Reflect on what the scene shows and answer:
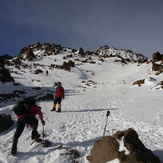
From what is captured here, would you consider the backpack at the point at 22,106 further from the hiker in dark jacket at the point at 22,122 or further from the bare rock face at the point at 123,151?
the bare rock face at the point at 123,151

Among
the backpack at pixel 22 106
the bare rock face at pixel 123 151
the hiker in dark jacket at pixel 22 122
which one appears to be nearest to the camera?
the bare rock face at pixel 123 151

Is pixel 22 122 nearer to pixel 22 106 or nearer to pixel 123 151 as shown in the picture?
pixel 22 106

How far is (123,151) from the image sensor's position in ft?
19.7

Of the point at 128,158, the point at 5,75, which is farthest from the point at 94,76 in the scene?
the point at 128,158

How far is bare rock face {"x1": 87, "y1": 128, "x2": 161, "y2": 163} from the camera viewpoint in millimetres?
5712

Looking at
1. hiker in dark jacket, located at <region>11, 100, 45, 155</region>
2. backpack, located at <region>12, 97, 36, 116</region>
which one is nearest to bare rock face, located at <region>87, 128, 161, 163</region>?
hiker in dark jacket, located at <region>11, 100, 45, 155</region>

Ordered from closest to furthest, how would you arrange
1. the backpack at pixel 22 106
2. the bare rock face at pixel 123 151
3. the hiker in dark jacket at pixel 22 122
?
the bare rock face at pixel 123 151 < the backpack at pixel 22 106 < the hiker in dark jacket at pixel 22 122

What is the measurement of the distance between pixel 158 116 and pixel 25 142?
9243 millimetres

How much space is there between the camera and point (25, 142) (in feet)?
28.6

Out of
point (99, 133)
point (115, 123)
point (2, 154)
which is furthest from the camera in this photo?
point (115, 123)

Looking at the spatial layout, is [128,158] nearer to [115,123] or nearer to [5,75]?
[115,123]

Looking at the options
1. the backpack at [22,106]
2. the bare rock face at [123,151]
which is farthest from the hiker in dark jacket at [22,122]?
the bare rock face at [123,151]

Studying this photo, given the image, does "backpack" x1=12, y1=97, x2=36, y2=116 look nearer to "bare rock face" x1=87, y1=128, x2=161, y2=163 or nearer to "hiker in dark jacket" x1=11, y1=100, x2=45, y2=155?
"hiker in dark jacket" x1=11, y1=100, x2=45, y2=155

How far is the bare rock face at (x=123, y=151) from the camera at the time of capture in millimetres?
5712
